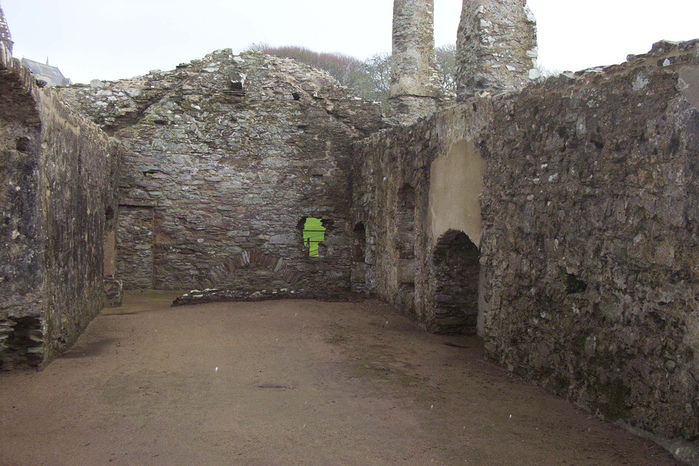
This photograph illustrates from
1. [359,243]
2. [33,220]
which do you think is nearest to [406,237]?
[359,243]

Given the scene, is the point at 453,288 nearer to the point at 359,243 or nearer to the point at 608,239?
the point at 608,239

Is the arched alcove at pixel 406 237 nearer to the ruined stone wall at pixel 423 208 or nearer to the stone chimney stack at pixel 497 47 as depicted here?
the ruined stone wall at pixel 423 208

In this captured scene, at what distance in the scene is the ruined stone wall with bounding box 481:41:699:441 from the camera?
3326 mm

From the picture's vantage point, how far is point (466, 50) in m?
7.16

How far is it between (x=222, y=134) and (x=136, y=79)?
1.95m

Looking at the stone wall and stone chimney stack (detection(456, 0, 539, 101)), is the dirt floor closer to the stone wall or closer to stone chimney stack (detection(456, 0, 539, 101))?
the stone wall

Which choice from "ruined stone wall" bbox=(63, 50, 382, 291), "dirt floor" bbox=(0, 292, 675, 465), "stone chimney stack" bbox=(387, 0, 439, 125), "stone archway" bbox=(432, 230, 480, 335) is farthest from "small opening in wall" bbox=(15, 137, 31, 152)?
"stone chimney stack" bbox=(387, 0, 439, 125)

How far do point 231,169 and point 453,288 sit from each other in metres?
5.58

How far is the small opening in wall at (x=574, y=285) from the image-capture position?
4266mm

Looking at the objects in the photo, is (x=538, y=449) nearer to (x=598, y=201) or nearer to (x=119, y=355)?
(x=598, y=201)

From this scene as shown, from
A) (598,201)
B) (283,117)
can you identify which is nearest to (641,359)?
(598,201)

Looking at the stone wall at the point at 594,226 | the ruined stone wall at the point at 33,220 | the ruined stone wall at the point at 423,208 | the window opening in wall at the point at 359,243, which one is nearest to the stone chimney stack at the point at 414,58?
the ruined stone wall at the point at 423,208

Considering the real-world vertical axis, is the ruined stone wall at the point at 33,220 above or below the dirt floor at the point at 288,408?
above

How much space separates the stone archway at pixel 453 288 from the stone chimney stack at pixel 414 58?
491cm
